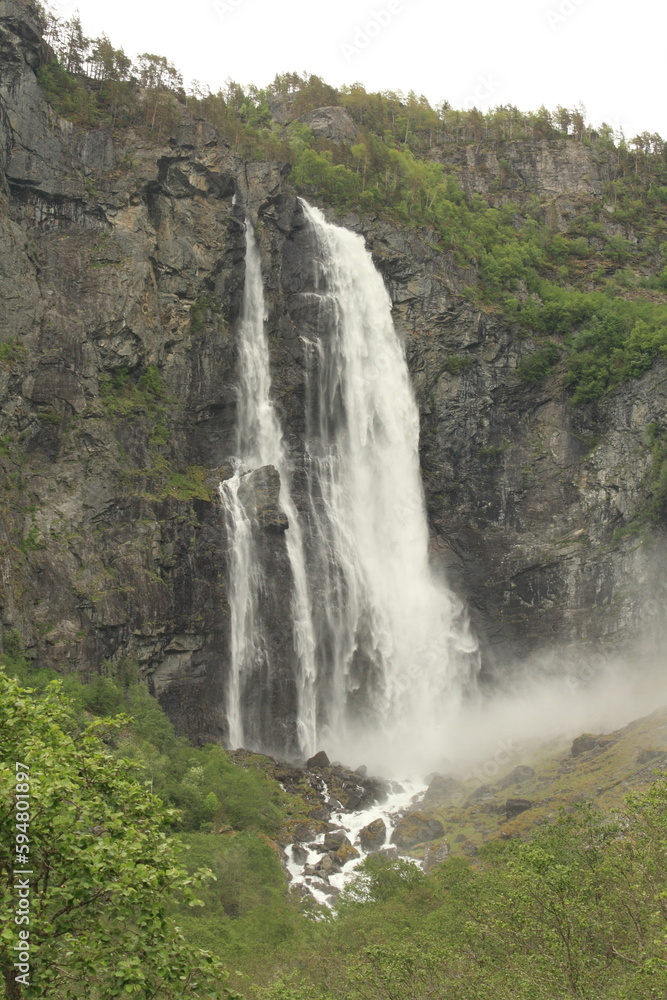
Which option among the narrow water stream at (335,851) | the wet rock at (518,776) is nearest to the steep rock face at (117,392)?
the narrow water stream at (335,851)

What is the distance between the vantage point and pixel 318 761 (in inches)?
1570

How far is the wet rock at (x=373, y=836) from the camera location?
108 ft

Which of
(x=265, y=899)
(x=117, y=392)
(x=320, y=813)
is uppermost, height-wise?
(x=117, y=392)

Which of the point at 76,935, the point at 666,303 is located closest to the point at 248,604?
the point at 76,935

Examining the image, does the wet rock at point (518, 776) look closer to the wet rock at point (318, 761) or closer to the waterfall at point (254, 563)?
the wet rock at point (318, 761)

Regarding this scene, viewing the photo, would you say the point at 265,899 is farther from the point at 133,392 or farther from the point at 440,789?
the point at 133,392

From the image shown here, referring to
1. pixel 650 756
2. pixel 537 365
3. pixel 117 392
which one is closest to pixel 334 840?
pixel 650 756

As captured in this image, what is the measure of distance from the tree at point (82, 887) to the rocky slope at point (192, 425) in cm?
2544

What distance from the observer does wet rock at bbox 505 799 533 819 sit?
112 feet

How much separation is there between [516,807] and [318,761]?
32.8 ft

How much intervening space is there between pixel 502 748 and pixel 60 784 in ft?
122

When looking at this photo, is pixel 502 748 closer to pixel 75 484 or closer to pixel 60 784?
pixel 75 484

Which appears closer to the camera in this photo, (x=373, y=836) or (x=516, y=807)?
(x=373, y=836)

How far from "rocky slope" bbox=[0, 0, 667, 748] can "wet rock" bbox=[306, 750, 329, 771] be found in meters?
2.29
